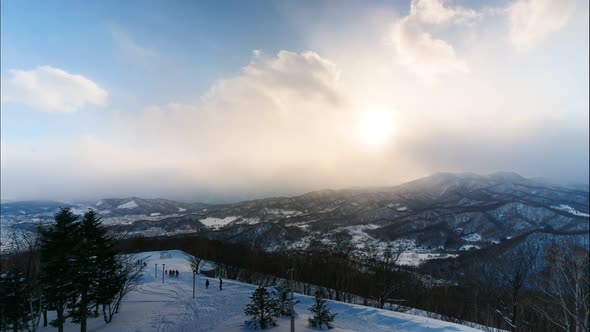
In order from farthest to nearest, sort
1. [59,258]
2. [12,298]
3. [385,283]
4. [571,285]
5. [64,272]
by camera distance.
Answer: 1. [385,283]
2. [12,298]
3. [64,272]
4. [59,258]
5. [571,285]

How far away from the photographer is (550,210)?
19488 cm

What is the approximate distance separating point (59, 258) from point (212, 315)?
17.2 meters

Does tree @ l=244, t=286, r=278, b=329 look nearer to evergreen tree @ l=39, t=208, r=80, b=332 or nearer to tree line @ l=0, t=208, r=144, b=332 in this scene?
tree line @ l=0, t=208, r=144, b=332

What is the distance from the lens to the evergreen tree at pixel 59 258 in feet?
75.5

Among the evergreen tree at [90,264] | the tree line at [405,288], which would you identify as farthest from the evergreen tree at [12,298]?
the tree line at [405,288]

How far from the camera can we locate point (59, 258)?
76.4ft

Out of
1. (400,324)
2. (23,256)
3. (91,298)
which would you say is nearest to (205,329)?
(91,298)

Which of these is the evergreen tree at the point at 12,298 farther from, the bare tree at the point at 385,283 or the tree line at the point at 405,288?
the bare tree at the point at 385,283

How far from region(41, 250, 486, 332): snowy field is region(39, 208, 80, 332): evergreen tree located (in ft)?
30.3

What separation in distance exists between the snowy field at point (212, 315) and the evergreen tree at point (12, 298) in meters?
8.14

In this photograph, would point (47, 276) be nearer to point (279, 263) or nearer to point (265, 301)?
point (265, 301)

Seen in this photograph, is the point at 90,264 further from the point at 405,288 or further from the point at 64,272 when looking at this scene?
the point at 405,288

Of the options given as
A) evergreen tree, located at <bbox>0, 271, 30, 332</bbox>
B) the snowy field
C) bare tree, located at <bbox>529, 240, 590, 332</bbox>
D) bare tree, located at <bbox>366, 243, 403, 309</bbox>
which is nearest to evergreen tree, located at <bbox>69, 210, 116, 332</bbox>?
evergreen tree, located at <bbox>0, 271, 30, 332</bbox>

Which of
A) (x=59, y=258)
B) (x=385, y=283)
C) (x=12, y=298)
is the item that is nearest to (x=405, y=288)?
(x=385, y=283)
